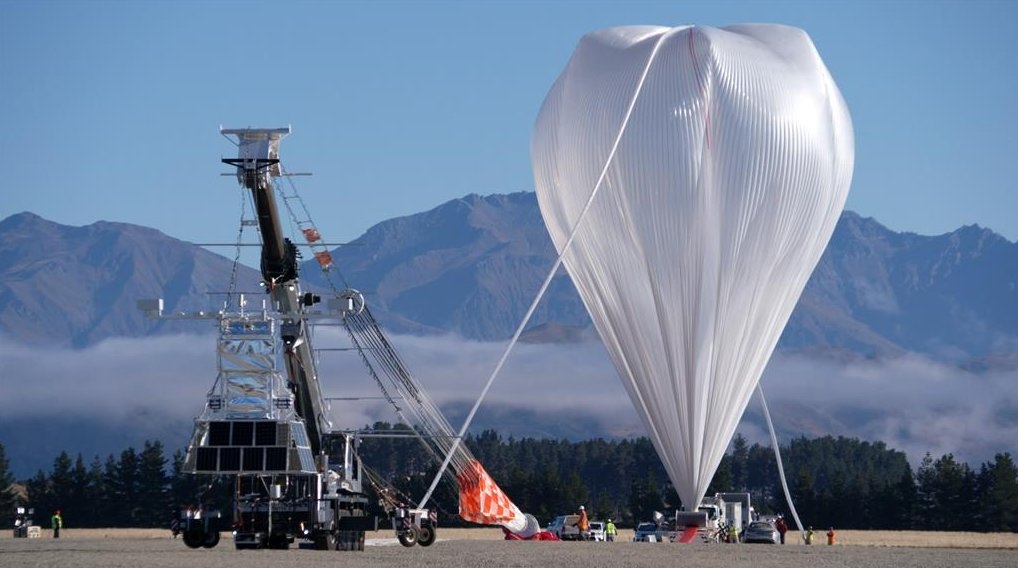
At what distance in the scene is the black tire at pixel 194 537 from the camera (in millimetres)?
43656

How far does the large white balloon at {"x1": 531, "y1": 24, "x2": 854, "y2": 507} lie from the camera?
178 feet

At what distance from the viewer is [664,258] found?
54.5m

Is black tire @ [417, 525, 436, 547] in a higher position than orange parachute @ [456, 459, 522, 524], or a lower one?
lower

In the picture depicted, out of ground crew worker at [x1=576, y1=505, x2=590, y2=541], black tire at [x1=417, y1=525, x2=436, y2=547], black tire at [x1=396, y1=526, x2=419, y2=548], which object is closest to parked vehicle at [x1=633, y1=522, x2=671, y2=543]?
ground crew worker at [x1=576, y1=505, x2=590, y2=541]

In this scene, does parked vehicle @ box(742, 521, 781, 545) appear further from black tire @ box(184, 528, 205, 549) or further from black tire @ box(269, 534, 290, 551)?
black tire @ box(184, 528, 205, 549)

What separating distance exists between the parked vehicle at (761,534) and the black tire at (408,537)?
18667 millimetres

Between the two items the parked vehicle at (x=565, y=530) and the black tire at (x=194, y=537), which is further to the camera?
the parked vehicle at (x=565, y=530)

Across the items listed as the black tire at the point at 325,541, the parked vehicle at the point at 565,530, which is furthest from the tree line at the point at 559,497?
the black tire at the point at 325,541

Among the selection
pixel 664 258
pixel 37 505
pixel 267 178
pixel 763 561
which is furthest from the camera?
pixel 37 505

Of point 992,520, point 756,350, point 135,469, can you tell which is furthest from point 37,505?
point 756,350

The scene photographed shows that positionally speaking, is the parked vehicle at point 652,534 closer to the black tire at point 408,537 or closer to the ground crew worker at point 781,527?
the ground crew worker at point 781,527

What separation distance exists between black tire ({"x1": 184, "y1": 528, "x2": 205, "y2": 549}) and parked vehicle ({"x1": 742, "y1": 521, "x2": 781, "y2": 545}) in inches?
984

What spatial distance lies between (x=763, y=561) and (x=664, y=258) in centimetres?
1460

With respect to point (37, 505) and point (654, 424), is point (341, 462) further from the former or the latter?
point (37, 505)
